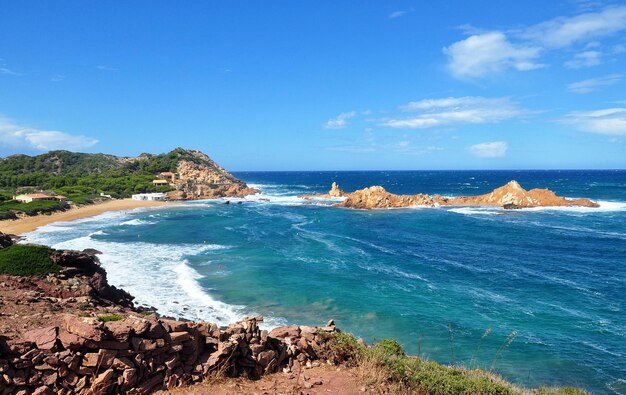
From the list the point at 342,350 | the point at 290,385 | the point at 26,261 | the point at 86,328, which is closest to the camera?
the point at 86,328

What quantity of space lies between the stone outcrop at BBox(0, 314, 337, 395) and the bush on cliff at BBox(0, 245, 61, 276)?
13003mm

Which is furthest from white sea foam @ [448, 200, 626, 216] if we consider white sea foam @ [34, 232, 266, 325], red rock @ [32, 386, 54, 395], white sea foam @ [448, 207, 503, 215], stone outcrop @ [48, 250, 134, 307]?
red rock @ [32, 386, 54, 395]

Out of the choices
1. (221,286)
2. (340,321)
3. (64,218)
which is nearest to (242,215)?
(64,218)

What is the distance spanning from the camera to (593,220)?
60.0 m

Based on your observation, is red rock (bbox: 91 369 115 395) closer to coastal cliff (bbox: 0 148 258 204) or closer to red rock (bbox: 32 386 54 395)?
red rock (bbox: 32 386 54 395)

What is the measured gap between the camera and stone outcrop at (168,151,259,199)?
11106 cm

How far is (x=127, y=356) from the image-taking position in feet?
31.8

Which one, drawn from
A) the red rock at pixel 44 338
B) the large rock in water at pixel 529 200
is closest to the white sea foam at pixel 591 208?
the large rock in water at pixel 529 200

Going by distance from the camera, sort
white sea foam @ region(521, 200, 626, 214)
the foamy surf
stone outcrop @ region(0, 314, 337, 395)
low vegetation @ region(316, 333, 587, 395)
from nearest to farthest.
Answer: stone outcrop @ region(0, 314, 337, 395), low vegetation @ region(316, 333, 587, 395), the foamy surf, white sea foam @ region(521, 200, 626, 214)

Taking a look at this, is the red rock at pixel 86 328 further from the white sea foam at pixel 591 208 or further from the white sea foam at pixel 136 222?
the white sea foam at pixel 591 208

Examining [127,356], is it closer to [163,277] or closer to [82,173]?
[163,277]

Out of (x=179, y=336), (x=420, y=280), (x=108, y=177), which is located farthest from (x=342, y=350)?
(x=108, y=177)

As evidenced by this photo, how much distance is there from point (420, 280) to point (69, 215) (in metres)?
58.6

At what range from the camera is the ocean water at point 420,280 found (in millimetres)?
Result: 20719
